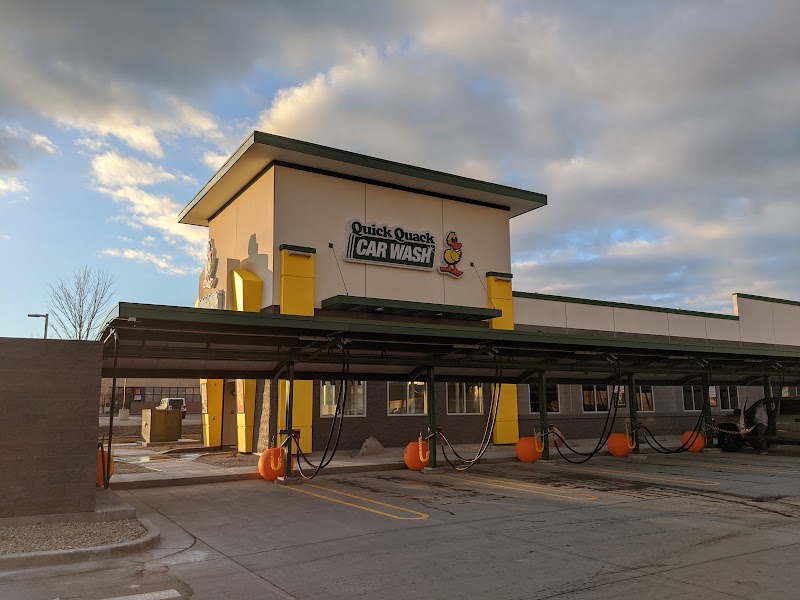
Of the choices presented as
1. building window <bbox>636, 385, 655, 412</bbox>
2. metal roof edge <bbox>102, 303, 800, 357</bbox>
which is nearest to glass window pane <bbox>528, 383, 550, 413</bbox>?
building window <bbox>636, 385, 655, 412</bbox>

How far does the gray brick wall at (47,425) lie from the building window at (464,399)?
1770 cm

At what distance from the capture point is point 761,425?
24.3 m

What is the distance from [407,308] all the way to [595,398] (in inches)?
520

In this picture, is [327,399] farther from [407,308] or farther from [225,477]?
[225,477]

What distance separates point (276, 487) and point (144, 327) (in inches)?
211

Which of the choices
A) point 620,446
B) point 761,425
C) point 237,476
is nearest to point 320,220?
point 237,476

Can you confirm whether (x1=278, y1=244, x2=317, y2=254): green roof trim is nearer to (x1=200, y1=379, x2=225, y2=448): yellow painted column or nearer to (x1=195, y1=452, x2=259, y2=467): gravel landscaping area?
(x1=195, y1=452, x2=259, y2=467): gravel landscaping area

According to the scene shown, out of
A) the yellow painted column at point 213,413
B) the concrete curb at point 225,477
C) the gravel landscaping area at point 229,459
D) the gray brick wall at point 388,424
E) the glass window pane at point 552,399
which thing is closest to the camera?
the concrete curb at point 225,477

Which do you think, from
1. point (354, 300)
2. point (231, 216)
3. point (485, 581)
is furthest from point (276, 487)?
point (231, 216)

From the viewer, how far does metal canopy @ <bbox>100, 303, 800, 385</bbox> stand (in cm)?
1406

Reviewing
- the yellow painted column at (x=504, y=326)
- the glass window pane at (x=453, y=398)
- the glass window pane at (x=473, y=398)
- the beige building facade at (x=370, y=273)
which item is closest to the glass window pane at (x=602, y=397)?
the beige building facade at (x=370, y=273)

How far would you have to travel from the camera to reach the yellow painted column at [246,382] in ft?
75.3

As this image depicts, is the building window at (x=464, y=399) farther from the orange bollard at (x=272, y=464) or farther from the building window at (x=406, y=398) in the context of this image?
the orange bollard at (x=272, y=464)

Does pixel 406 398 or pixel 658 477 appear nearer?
pixel 658 477
